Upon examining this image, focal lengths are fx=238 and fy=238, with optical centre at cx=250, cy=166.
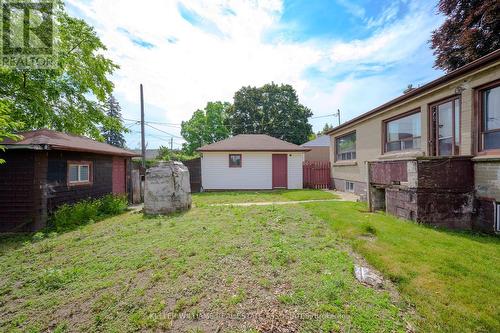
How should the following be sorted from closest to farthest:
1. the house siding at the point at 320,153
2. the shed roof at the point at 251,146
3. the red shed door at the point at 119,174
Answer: the red shed door at the point at 119,174
the shed roof at the point at 251,146
the house siding at the point at 320,153

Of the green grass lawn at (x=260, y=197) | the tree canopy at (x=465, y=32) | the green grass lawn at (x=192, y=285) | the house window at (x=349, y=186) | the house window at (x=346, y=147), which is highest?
the tree canopy at (x=465, y=32)

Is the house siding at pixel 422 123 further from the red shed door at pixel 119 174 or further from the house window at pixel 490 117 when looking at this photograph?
the red shed door at pixel 119 174

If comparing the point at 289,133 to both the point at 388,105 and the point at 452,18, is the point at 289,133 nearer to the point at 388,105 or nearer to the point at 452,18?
the point at 452,18

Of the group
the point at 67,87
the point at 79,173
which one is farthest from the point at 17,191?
the point at 67,87

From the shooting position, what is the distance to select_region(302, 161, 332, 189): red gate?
49.8 ft

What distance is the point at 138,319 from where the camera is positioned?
2.64 m

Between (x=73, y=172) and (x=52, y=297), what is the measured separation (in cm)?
617

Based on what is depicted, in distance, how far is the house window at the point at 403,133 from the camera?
8094 mm

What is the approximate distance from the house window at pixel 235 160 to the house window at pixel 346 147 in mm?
6028

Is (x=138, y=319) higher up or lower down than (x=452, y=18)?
lower down

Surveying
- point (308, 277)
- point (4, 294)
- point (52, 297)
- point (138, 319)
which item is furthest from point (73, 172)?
point (308, 277)

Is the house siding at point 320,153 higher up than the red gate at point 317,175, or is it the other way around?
the house siding at point 320,153

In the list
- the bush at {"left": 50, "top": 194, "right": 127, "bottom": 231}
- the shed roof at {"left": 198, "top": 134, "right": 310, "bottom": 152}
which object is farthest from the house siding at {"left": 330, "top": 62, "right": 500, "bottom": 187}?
the bush at {"left": 50, "top": 194, "right": 127, "bottom": 231}

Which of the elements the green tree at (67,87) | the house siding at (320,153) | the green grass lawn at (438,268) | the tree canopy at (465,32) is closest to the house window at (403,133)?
the green grass lawn at (438,268)
